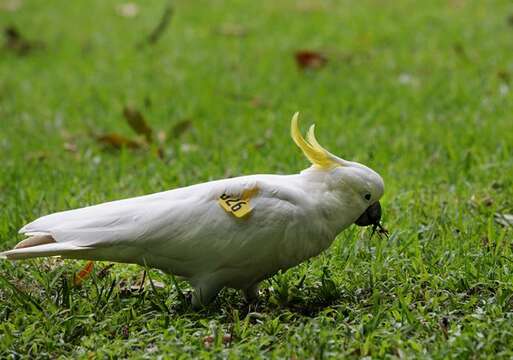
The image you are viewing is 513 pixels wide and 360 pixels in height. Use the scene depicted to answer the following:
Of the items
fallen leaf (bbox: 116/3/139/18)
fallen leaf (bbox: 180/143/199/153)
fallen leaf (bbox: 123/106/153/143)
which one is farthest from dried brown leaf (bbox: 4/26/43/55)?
fallen leaf (bbox: 180/143/199/153)

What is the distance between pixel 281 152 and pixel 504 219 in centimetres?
163

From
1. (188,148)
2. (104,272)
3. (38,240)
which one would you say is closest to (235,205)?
(38,240)

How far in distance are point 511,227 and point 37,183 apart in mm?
2595

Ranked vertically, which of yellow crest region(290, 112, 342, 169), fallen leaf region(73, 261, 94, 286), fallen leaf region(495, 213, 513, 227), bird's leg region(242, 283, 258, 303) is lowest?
fallen leaf region(495, 213, 513, 227)

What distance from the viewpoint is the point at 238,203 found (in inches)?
125

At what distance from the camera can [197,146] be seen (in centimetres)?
573

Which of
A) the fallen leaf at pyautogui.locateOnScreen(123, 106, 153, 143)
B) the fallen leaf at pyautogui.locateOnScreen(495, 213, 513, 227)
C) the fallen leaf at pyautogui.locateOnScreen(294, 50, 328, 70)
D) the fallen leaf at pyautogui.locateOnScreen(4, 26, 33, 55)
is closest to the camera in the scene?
the fallen leaf at pyautogui.locateOnScreen(495, 213, 513, 227)

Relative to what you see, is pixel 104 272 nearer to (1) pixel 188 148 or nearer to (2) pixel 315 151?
(2) pixel 315 151

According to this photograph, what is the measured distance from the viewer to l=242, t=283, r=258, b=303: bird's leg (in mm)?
3412

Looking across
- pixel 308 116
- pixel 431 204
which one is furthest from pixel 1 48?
pixel 431 204

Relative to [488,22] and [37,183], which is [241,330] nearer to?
[37,183]

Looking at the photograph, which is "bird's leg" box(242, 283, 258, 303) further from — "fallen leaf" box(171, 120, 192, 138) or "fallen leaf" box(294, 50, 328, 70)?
"fallen leaf" box(294, 50, 328, 70)

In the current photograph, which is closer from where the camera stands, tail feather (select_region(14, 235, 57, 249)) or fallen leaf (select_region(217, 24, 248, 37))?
tail feather (select_region(14, 235, 57, 249))

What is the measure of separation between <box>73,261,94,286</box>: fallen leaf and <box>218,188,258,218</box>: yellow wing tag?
744 millimetres
